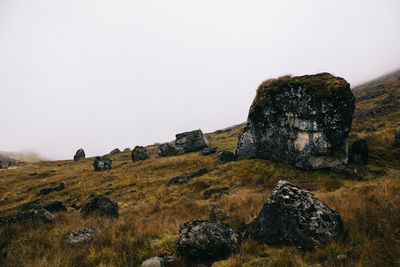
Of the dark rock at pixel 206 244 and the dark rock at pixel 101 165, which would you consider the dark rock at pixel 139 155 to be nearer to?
the dark rock at pixel 101 165

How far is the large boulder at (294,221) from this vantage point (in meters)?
4.42

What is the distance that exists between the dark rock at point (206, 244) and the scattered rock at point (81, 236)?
11.0ft

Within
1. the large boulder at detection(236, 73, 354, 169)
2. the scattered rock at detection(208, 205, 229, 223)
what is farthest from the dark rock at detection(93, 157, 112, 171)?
the scattered rock at detection(208, 205, 229, 223)

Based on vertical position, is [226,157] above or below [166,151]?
below

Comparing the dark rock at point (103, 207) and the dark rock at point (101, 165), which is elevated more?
the dark rock at point (101, 165)

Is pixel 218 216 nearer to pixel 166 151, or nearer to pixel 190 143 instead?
pixel 190 143

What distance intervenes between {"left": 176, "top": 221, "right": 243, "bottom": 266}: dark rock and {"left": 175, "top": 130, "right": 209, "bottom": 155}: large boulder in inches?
1426

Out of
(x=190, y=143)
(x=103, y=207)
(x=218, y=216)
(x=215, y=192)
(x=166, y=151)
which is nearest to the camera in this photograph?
(x=218, y=216)

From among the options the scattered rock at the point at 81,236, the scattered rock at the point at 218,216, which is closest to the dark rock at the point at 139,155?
the scattered rock at the point at 81,236

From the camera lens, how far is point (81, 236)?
599 cm

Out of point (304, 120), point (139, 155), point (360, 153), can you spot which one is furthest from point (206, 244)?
point (139, 155)

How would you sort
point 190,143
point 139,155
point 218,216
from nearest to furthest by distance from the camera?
1. point 218,216
2. point 190,143
3. point 139,155

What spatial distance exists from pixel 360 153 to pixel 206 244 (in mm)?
20657

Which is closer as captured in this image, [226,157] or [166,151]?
[226,157]
